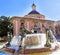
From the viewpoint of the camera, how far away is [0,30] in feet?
91.2

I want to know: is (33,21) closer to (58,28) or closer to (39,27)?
(39,27)

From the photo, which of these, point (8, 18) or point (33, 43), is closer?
point (33, 43)

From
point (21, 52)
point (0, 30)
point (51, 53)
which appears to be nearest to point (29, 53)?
point (21, 52)

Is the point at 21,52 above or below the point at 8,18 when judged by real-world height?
below

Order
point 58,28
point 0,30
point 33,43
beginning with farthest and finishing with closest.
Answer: point 58,28
point 0,30
point 33,43

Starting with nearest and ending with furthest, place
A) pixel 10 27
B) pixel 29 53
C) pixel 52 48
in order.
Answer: pixel 29 53 < pixel 52 48 < pixel 10 27

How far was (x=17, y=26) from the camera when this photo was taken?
93.9ft

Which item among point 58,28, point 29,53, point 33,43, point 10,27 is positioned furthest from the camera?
point 58,28

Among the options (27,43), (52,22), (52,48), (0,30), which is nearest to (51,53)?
(52,48)

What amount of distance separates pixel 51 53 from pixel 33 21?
19.4m

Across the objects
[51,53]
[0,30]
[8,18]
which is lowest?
[51,53]

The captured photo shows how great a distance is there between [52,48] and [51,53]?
2.64 feet

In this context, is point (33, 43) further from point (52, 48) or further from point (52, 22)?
point (52, 22)

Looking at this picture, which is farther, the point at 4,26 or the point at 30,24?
the point at 30,24
